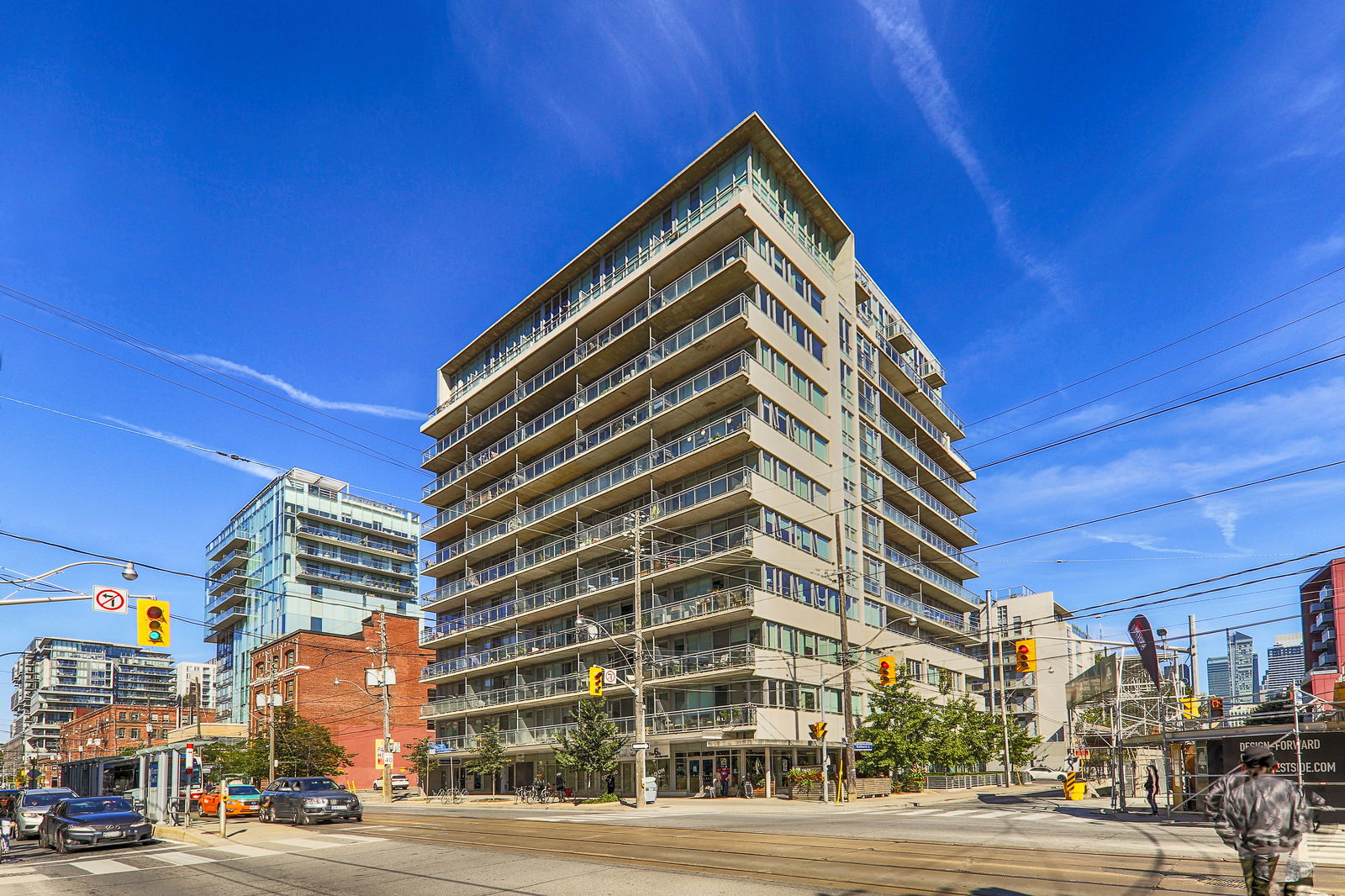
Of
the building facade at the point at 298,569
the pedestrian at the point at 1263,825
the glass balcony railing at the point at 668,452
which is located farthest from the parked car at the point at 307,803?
the building facade at the point at 298,569

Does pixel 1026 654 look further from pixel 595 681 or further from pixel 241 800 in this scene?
pixel 241 800

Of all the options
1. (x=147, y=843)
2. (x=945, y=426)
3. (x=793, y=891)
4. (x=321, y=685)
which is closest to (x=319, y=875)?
(x=793, y=891)

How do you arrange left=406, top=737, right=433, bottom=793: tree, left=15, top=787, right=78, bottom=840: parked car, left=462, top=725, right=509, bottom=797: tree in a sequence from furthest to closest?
1. left=406, top=737, right=433, bottom=793: tree
2. left=462, top=725, right=509, bottom=797: tree
3. left=15, top=787, right=78, bottom=840: parked car

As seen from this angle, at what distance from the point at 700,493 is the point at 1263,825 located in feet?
120

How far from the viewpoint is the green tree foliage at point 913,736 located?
4409 centimetres

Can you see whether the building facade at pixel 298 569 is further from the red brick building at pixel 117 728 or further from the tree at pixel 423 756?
the tree at pixel 423 756

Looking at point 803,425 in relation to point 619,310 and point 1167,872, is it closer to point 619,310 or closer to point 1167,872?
point 619,310

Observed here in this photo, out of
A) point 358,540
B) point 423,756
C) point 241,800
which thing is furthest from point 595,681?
point 358,540

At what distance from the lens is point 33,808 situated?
2855 cm

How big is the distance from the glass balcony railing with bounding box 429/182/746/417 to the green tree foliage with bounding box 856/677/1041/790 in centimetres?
2550

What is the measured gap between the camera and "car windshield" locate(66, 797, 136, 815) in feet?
Result: 76.7

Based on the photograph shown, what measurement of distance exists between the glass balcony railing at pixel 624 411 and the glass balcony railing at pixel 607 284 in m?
5.31

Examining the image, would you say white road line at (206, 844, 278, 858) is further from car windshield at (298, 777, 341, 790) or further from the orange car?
the orange car

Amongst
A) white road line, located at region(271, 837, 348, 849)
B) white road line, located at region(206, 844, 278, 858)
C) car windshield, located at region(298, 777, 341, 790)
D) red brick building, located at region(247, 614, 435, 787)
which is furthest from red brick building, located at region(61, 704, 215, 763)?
white road line, located at region(271, 837, 348, 849)
